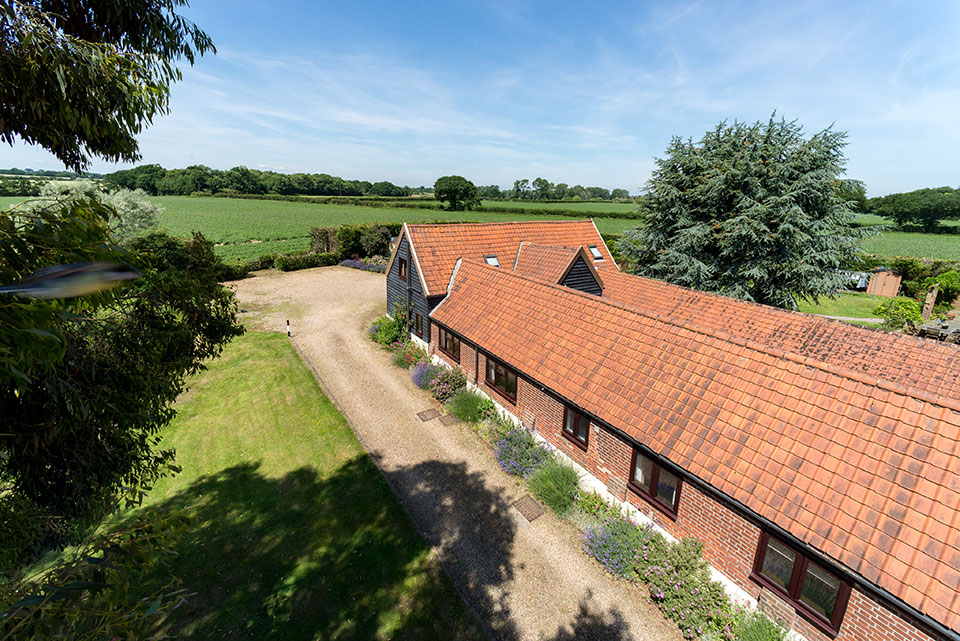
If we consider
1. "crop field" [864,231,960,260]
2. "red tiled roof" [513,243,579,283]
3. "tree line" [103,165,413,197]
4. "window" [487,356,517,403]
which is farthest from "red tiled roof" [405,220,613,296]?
"tree line" [103,165,413,197]

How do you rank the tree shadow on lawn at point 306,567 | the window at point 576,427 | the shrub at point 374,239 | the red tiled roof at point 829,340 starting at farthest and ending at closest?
1. the shrub at point 374,239
2. the window at point 576,427
3. the red tiled roof at point 829,340
4. the tree shadow on lawn at point 306,567

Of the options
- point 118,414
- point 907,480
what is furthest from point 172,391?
point 907,480

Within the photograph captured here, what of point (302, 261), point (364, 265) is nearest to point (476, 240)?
point (364, 265)

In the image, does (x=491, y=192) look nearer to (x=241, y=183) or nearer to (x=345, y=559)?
(x=241, y=183)

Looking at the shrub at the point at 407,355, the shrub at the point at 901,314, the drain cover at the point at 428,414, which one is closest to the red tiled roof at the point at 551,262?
the shrub at the point at 407,355

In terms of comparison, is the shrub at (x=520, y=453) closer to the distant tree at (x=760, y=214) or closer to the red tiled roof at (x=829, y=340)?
the red tiled roof at (x=829, y=340)
